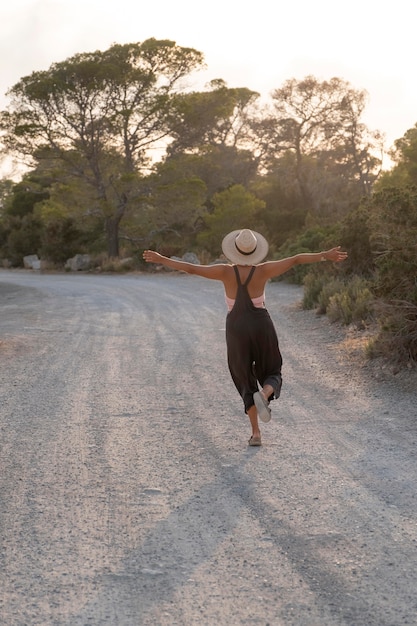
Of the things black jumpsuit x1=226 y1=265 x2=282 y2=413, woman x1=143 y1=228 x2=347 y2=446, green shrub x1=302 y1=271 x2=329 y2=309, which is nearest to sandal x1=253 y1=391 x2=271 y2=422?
woman x1=143 y1=228 x2=347 y2=446

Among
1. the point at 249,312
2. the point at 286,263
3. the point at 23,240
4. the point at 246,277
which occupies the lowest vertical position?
the point at 23,240

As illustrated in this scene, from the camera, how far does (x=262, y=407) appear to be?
7375 millimetres

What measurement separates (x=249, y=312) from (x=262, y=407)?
838 mm

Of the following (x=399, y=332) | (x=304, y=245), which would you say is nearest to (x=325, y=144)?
(x=304, y=245)

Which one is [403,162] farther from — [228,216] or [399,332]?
[399,332]

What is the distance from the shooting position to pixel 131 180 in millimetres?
44062

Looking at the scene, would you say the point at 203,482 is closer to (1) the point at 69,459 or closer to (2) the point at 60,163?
(1) the point at 69,459

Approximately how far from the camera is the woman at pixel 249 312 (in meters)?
7.57

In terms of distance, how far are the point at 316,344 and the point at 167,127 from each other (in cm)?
3268

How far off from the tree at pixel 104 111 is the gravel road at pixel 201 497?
32.7 metres

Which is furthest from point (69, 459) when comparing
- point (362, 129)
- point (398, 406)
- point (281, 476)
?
point (362, 129)

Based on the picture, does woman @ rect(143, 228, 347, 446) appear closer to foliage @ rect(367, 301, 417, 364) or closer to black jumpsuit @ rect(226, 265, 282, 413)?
black jumpsuit @ rect(226, 265, 282, 413)

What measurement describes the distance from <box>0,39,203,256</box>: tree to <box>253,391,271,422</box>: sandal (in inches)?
1462

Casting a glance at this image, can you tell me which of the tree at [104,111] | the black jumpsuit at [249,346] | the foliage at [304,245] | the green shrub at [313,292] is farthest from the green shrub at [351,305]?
the tree at [104,111]
